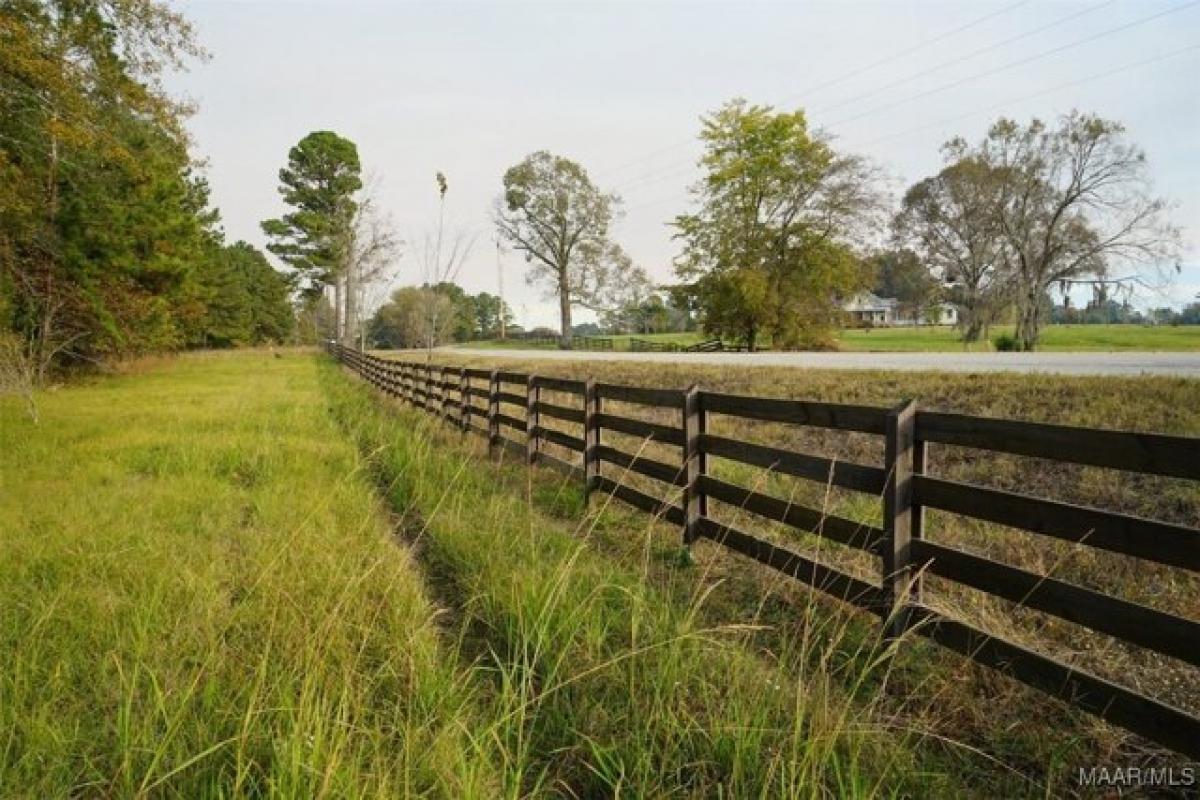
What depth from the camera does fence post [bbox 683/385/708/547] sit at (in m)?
5.09

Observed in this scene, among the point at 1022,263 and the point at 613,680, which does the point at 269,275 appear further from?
the point at 613,680

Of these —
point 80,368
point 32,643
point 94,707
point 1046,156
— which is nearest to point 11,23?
point 32,643

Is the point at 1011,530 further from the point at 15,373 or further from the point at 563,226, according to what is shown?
the point at 563,226

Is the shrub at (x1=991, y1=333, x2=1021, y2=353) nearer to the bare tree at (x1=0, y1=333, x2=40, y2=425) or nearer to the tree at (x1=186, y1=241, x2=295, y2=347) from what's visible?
the bare tree at (x1=0, y1=333, x2=40, y2=425)

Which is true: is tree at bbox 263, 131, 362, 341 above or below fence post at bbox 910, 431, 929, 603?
above

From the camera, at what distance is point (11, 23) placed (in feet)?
31.2

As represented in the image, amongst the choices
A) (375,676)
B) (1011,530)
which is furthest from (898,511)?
(1011,530)

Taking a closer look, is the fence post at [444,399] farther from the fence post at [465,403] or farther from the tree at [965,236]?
the tree at [965,236]

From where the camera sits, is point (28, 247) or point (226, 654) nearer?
point (226, 654)

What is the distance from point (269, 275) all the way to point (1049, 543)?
87983 millimetres

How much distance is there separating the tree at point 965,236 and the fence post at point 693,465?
1548 inches

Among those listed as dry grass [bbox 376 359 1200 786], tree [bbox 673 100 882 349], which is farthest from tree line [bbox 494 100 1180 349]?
dry grass [bbox 376 359 1200 786]

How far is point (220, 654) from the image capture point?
2.72 metres

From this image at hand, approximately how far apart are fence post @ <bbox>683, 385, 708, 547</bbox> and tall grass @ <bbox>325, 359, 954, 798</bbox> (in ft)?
3.07
